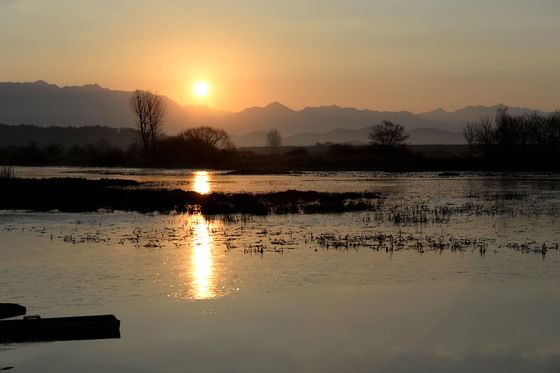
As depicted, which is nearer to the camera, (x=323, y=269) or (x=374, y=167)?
(x=323, y=269)

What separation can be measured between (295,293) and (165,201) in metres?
27.2

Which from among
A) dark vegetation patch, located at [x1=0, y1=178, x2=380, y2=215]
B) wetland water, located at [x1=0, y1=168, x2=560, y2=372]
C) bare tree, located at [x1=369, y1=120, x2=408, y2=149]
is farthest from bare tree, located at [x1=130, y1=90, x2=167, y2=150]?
wetland water, located at [x1=0, y1=168, x2=560, y2=372]

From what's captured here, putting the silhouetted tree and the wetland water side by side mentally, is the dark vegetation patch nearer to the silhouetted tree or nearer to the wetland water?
the wetland water

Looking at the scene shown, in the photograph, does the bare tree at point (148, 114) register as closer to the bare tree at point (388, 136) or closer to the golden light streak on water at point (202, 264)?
the bare tree at point (388, 136)

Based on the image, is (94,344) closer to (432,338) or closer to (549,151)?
(432,338)

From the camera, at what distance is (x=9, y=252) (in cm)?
2375

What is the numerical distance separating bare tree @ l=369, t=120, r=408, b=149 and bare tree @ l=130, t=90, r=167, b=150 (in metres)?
36.7

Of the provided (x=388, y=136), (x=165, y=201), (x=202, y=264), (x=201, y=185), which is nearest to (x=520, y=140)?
(x=388, y=136)

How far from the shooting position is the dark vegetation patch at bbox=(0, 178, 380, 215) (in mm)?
40094

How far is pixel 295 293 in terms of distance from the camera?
1795 centimetres

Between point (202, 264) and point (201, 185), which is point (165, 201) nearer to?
point (201, 185)

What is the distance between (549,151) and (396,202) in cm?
6349

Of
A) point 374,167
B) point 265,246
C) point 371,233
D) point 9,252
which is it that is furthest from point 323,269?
point 374,167

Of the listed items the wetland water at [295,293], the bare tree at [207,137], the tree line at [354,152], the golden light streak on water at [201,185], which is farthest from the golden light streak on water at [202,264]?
the bare tree at [207,137]
